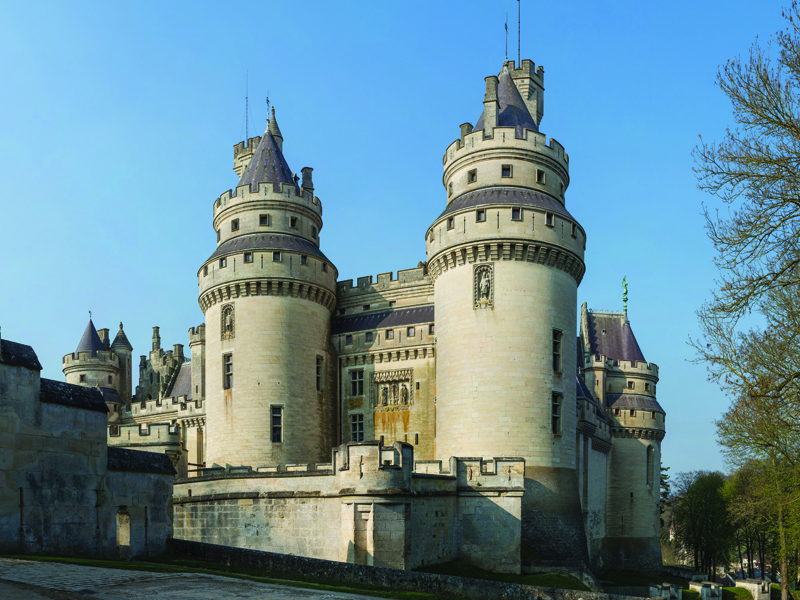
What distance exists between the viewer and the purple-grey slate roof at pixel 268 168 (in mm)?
41062

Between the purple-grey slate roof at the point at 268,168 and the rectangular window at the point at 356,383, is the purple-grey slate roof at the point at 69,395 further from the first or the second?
the purple-grey slate roof at the point at 268,168

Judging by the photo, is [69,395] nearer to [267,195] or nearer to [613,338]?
[267,195]

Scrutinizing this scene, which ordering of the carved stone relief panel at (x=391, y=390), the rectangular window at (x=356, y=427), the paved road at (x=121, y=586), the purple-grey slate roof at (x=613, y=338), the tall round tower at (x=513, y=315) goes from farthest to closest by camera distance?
the purple-grey slate roof at (x=613, y=338)
the rectangular window at (x=356, y=427)
the carved stone relief panel at (x=391, y=390)
the tall round tower at (x=513, y=315)
the paved road at (x=121, y=586)

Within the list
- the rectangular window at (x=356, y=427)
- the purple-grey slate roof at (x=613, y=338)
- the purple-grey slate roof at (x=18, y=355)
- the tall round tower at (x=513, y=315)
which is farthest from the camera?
the purple-grey slate roof at (x=613, y=338)

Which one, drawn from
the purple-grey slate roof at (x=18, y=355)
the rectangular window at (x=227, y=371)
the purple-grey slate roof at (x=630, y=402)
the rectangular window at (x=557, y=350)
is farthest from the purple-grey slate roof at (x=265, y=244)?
the purple-grey slate roof at (x=630, y=402)

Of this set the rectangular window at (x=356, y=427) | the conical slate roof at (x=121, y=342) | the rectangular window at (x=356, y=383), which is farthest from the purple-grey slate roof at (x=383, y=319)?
the conical slate roof at (x=121, y=342)

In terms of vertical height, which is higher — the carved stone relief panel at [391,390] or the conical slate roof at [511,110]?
the conical slate roof at [511,110]

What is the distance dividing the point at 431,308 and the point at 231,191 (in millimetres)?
12026

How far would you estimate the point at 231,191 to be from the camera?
1624 inches

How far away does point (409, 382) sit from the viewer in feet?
127

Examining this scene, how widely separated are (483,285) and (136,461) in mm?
18289

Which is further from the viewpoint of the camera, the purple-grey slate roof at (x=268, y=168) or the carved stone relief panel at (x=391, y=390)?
the purple-grey slate roof at (x=268, y=168)

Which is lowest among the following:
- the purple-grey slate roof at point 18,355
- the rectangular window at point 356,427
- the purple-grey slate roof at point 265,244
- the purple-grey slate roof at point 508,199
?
the rectangular window at point 356,427

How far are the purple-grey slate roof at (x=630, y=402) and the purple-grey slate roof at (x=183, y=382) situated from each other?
2842cm
